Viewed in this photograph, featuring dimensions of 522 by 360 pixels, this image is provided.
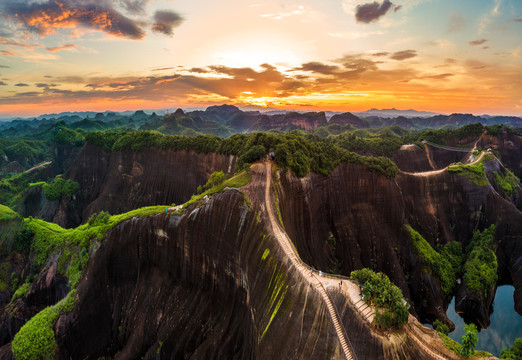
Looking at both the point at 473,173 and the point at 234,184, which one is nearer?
the point at 234,184

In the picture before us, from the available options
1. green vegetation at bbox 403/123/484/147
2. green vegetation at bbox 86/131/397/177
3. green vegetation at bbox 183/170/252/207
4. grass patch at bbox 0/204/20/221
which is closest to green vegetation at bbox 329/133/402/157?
green vegetation at bbox 403/123/484/147

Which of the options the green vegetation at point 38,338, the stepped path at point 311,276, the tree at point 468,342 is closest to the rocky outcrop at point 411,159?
the stepped path at point 311,276

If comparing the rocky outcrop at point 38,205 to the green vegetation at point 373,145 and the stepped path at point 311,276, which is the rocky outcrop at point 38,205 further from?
the green vegetation at point 373,145

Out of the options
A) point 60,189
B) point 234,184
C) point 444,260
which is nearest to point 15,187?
point 60,189

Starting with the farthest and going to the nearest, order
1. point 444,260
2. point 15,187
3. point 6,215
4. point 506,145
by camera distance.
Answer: point 15,187, point 506,145, point 444,260, point 6,215

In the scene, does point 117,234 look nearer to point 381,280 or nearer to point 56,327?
point 56,327

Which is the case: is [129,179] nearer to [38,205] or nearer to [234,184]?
[38,205]

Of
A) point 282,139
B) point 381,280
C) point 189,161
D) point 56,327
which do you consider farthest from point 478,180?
point 56,327
